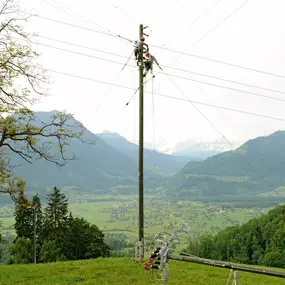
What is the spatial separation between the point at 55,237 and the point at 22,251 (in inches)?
204

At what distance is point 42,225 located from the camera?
53.6 meters

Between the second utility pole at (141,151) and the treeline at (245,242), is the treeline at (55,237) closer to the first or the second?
the second utility pole at (141,151)

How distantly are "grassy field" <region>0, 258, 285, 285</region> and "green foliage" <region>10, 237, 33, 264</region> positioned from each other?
115ft

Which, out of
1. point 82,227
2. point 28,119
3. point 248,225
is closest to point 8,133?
point 28,119

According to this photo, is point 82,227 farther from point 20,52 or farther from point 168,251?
point 168,251

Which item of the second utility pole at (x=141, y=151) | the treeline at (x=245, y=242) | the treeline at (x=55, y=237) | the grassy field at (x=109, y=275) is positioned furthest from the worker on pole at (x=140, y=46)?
the treeline at (x=245, y=242)

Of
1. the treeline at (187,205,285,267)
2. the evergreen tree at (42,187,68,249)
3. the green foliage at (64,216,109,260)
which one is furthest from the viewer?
the treeline at (187,205,285,267)

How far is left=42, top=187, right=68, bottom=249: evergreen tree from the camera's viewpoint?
5234 cm

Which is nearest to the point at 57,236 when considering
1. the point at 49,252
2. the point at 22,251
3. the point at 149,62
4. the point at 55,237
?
the point at 55,237

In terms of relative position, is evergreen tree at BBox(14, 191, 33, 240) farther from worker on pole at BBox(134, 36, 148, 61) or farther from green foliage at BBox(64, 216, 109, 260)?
worker on pole at BBox(134, 36, 148, 61)

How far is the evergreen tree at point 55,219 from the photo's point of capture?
52344mm

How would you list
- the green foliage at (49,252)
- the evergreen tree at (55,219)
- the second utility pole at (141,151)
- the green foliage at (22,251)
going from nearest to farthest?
the second utility pole at (141,151)
the green foliage at (49,252)
the green foliage at (22,251)
the evergreen tree at (55,219)

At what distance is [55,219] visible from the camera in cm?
5378

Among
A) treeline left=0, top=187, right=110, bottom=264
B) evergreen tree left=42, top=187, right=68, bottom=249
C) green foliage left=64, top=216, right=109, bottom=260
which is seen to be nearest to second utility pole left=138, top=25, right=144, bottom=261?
treeline left=0, top=187, right=110, bottom=264
